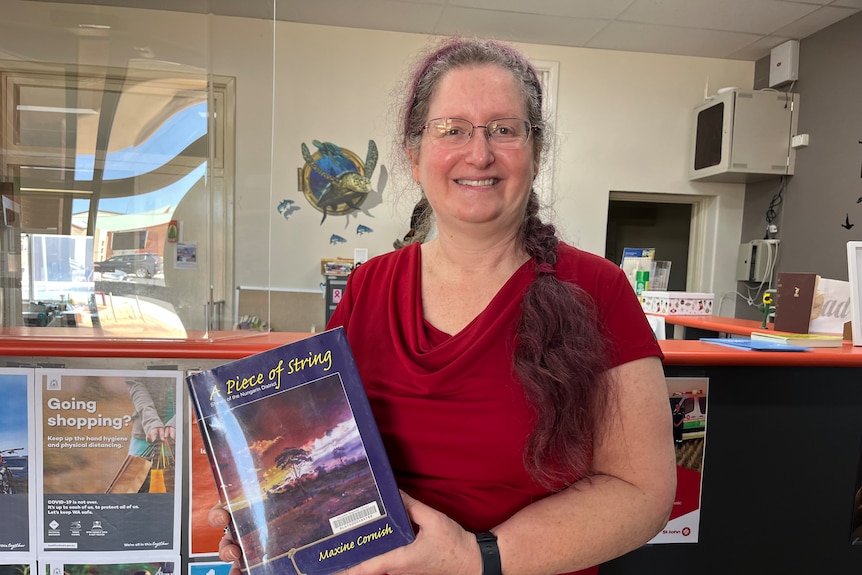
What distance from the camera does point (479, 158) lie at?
79 centimetres

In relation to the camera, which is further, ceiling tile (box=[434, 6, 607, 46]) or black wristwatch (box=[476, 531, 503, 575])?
ceiling tile (box=[434, 6, 607, 46])

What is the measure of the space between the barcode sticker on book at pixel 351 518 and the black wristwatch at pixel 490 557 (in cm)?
16

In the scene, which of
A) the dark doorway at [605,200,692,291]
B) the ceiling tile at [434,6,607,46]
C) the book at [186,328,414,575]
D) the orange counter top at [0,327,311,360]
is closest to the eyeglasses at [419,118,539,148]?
the book at [186,328,414,575]

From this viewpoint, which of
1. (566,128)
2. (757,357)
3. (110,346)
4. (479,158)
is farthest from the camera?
(566,128)

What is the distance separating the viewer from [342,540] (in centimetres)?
69

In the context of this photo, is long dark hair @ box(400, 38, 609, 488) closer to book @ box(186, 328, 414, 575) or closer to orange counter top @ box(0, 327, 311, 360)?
book @ box(186, 328, 414, 575)

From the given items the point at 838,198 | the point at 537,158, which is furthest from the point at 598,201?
the point at 537,158

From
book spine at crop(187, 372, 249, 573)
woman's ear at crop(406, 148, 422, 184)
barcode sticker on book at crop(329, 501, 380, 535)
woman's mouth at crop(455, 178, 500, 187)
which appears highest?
woman's ear at crop(406, 148, 422, 184)

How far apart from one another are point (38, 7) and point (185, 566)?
6.11 ft

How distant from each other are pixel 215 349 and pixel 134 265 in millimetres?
592

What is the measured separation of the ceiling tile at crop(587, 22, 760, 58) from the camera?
3619mm

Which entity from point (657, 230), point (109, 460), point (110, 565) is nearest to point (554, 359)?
point (109, 460)

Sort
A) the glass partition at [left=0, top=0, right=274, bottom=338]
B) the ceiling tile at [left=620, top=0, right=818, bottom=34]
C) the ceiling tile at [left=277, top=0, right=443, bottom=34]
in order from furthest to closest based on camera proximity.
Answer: the ceiling tile at [left=277, top=0, right=443, bottom=34] → the ceiling tile at [left=620, top=0, right=818, bottom=34] → the glass partition at [left=0, top=0, right=274, bottom=338]

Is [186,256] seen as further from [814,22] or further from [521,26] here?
[814,22]
